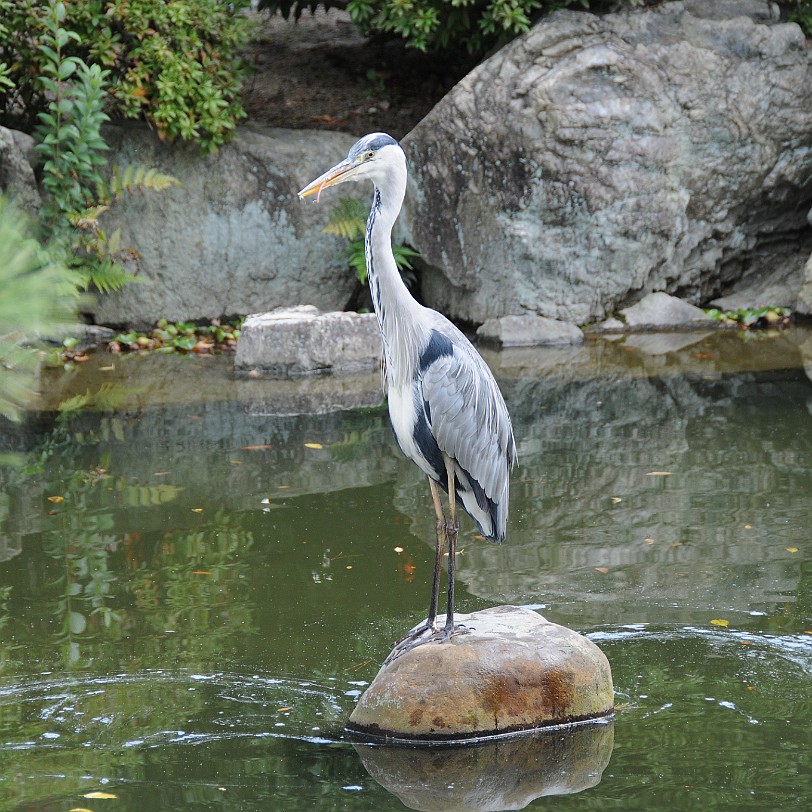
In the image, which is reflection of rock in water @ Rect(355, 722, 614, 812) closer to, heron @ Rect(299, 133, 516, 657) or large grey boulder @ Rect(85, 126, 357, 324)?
heron @ Rect(299, 133, 516, 657)

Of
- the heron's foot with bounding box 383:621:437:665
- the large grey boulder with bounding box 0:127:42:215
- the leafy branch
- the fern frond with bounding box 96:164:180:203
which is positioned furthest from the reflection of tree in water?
the leafy branch

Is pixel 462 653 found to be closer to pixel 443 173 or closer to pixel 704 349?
pixel 704 349

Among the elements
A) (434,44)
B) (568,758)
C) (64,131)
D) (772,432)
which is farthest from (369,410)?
(434,44)

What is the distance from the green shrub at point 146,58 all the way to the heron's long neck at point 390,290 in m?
6.40

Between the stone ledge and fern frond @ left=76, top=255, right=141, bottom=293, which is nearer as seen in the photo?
the stone ledge

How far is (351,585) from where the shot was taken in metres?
5.21

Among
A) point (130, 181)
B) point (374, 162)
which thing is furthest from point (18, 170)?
point (374, 162)

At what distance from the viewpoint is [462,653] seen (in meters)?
3.94

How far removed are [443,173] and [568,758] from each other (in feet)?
24.7

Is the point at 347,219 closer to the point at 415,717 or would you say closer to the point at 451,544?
the point at 451,544

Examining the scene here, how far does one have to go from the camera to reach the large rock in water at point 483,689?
387 centimetres

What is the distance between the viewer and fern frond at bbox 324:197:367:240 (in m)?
10.6

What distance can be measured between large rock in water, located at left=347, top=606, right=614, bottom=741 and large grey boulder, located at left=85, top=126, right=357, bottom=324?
7263 millimetres

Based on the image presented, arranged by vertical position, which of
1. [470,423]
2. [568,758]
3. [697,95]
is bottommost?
[568,758]
